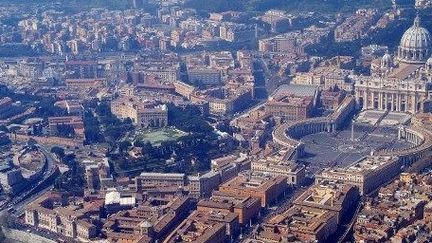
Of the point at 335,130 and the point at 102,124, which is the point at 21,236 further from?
the point at 335,130

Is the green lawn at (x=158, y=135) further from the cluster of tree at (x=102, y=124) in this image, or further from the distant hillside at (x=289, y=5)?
the distant hillside at (x=289, y=5)

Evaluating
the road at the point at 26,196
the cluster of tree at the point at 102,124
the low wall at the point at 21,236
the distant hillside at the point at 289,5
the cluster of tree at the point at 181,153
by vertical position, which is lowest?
the low wall at the point at 21,236

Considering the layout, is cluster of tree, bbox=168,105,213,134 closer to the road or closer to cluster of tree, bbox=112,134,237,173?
cluster of tree, bbox=112,134,237,173

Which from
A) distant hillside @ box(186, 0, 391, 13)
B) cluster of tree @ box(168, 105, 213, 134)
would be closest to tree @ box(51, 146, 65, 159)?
cluster of tree @ box(168, 105, 213, 134)

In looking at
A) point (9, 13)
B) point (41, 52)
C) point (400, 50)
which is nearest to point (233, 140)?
point (400, 50)

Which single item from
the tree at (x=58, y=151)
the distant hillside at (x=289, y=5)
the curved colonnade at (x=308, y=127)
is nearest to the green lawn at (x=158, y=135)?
the tree at (x=58, y=151)

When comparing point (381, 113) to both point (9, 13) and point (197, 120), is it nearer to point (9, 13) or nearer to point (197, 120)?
point (197, 120)
